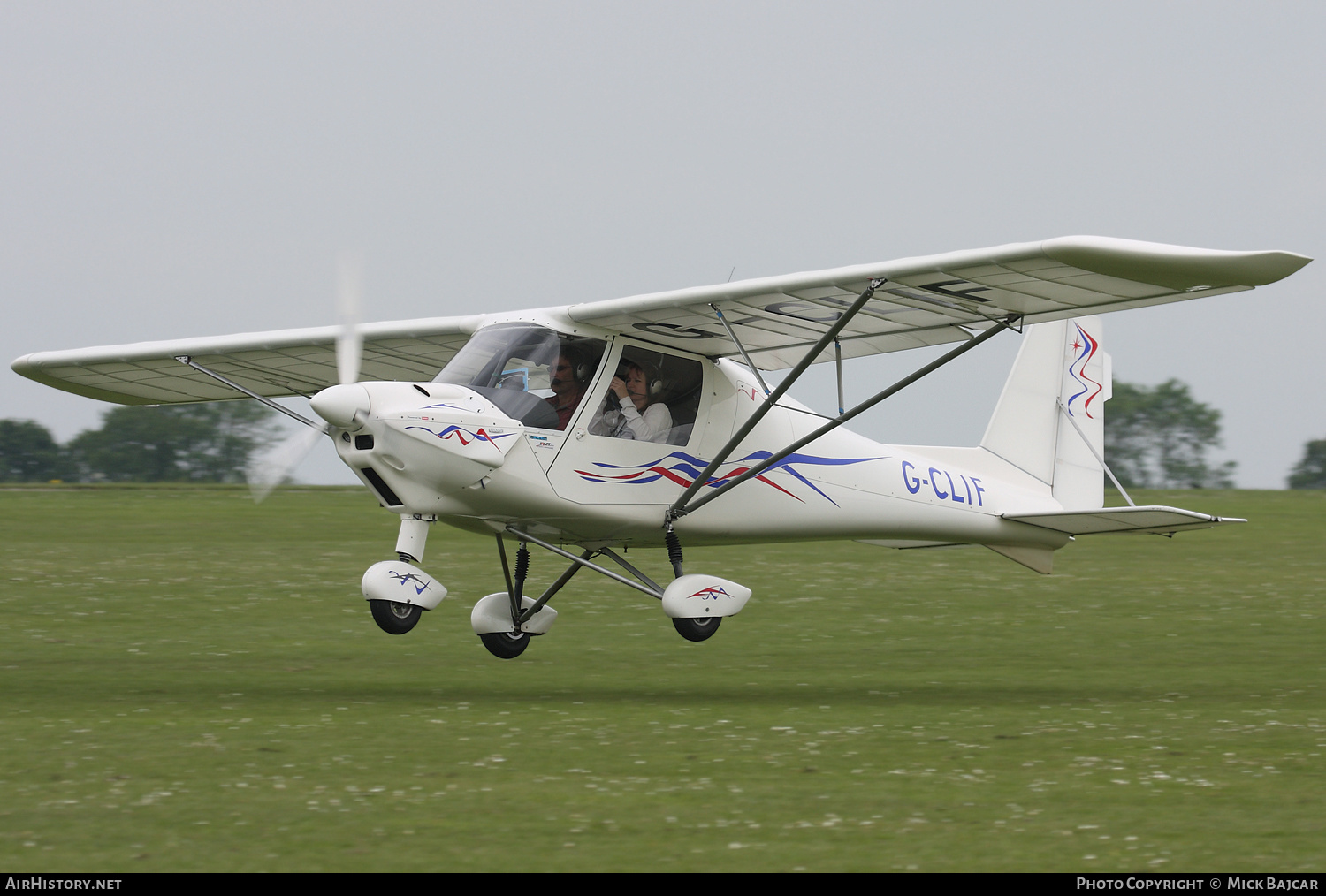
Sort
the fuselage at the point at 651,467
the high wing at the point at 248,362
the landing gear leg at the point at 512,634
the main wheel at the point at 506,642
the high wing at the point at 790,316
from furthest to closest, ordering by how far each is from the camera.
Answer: the high wing at the point at 248,362 → the main wheel at the point at 506,642 → the landing gear leg at the point at 512,634 → the fuselage at the point at 651,467 → the high wing at the point at 790,316

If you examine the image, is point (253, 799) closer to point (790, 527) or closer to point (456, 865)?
point (456, 865)

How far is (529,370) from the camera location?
36.6ft

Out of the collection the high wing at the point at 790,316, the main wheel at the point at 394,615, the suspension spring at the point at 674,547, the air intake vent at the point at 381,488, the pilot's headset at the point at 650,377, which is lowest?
the main wheel at the point at 394,615

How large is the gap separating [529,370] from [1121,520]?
214 inches

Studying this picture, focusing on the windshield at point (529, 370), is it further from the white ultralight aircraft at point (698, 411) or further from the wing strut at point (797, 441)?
the wing strut at point (797, 441)

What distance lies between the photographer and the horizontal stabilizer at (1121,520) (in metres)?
11.5

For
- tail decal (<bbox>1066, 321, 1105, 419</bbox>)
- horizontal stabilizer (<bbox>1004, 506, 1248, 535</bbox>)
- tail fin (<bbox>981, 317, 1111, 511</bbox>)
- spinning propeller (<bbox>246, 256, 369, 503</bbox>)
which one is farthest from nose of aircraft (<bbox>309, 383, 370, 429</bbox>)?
tail decal (<bbox>1066, 321, 1105, 419</bbox>)

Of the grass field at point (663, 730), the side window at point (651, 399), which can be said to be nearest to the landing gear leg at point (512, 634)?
the grass field at point (663, 730)

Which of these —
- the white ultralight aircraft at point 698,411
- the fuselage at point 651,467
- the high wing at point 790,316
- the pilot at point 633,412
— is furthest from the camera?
the pilot at point 633,412

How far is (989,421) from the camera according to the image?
48.3ft

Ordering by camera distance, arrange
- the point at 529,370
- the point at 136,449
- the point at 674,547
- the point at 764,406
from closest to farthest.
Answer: the point at 529,370 → the point at 764,406 → the point at 674,547 → the point at 136,449

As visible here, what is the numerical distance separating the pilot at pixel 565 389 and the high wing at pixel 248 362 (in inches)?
55.8

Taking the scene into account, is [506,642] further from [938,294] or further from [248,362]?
[938,294]

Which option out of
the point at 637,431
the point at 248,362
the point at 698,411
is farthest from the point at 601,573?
the point at 248,362
